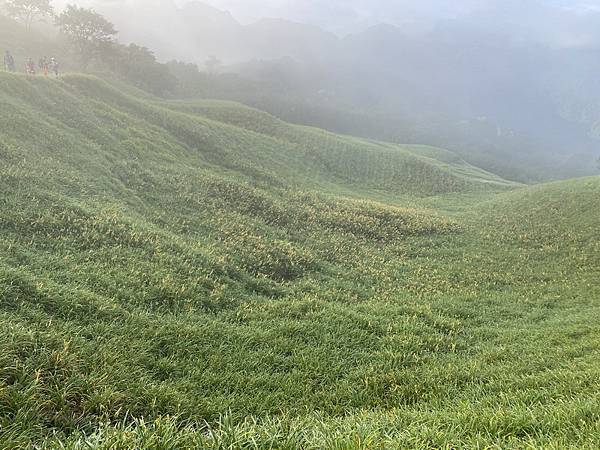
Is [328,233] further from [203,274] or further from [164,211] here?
[203,274]

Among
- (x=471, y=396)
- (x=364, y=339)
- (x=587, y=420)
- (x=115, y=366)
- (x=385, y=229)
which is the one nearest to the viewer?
(x=587, y=420)

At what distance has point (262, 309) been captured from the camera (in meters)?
12.9

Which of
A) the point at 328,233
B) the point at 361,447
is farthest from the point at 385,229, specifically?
the point at 361,447

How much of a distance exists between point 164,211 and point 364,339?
12895mm

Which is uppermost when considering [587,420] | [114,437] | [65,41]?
[65,41]

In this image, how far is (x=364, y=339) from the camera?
38.4 ft

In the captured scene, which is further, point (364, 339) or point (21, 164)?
point (21, 164)

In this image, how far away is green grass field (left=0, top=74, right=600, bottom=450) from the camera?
6094 millimetres

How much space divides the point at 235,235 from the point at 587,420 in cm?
1556

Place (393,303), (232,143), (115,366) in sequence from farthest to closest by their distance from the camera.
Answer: (232,143) → (393,303) → (115,366)

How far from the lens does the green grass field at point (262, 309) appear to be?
6.09 metres

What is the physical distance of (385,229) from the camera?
1002 inches

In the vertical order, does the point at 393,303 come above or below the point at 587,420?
below

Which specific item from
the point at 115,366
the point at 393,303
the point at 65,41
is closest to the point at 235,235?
the point at 393,303
